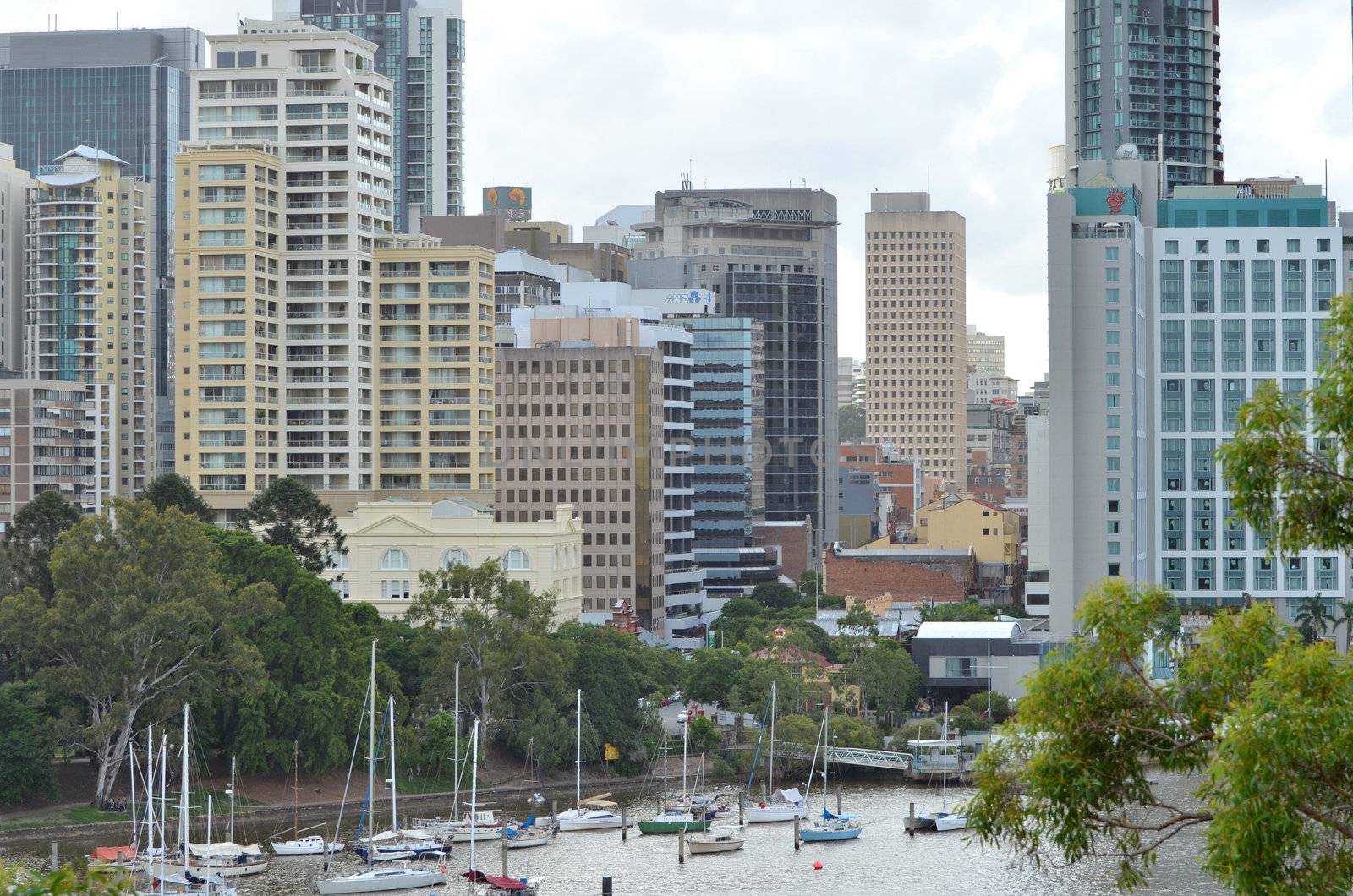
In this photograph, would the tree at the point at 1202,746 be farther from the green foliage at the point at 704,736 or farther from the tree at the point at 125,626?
the green foliage at the point at 704,736

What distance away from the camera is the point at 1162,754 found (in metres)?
24.4

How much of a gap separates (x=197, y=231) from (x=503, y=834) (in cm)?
7692

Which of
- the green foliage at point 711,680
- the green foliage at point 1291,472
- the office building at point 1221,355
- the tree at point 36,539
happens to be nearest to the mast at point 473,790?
the green foliage at point 711,680

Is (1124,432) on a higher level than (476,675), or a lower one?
higher

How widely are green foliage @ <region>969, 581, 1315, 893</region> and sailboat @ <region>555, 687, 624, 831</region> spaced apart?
8379 cm

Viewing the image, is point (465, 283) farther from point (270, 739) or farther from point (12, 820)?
point (12, 820)

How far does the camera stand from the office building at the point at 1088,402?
157625 mm

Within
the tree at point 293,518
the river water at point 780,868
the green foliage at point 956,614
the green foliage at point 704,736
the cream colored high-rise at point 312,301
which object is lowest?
the river water at point 780,868

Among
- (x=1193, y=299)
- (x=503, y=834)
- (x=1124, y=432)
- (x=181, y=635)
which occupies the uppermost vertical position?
(x=1193, y=299)

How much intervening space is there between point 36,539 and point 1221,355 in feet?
318

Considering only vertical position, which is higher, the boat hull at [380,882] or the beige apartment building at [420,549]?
the beige apartment building at [420,549]

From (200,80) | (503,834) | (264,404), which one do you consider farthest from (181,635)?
(200,80)

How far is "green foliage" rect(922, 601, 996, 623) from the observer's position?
17138cm

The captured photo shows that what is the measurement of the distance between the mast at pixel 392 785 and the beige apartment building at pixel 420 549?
1327 inches
